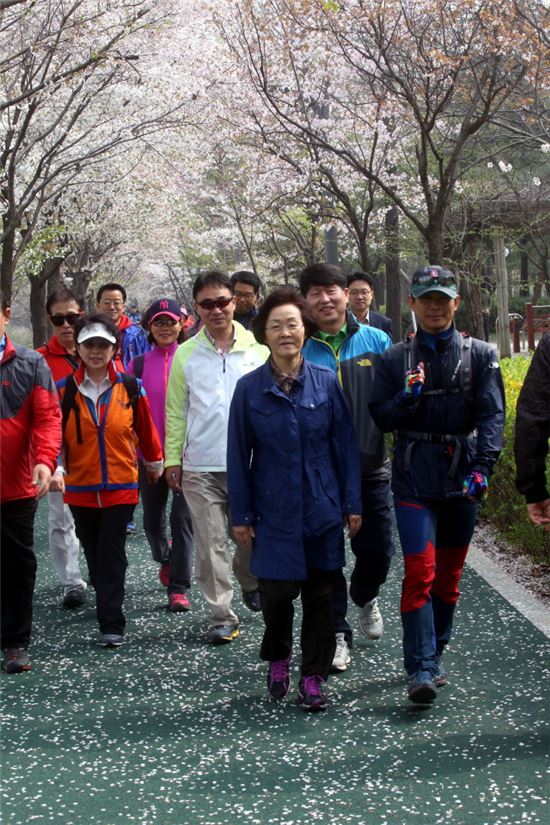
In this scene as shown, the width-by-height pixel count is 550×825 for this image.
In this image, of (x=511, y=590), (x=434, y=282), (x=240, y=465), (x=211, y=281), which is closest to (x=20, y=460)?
(x=240, y=465)

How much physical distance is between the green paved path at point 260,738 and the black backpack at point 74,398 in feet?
4.06

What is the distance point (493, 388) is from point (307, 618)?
1.34 metres

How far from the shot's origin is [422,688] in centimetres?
493

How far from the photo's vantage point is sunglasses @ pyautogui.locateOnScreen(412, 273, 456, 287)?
5.07m

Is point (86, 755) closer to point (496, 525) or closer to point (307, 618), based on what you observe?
point (307, 618)

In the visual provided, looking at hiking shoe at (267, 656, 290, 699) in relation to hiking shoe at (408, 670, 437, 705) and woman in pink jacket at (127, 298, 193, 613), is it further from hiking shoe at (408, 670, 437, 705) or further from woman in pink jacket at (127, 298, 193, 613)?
woman in pink jacket at (127, 298, 193, 613)

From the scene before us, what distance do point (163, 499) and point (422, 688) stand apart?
10.6 feet

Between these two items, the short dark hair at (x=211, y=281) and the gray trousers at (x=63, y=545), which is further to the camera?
the gray trousers at (x=63, y=545)

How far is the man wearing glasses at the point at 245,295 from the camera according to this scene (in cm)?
884

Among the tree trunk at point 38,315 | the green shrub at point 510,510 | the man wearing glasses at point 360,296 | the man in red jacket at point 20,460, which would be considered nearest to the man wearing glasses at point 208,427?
the man in red jacket at point 20,460

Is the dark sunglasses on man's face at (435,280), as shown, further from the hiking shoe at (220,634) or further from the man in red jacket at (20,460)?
the hiking shoe at (220,634)

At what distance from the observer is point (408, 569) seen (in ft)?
16.9

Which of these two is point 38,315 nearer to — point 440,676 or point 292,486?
point 292,486

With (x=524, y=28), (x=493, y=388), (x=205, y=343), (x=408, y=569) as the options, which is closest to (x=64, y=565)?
(x=205, y=343)
